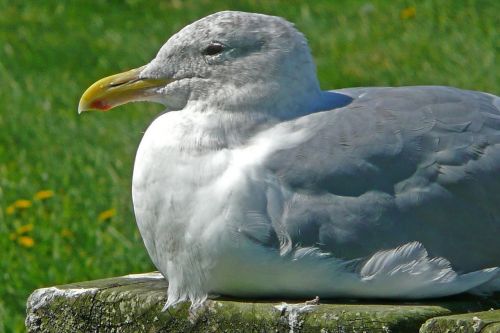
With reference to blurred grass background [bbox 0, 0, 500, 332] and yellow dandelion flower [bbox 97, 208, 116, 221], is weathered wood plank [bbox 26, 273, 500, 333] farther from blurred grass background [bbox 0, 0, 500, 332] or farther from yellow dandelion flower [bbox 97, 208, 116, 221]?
yellow dandelion flower [bbox 97, 208, 116, 221]

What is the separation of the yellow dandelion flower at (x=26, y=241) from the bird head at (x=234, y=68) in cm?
214

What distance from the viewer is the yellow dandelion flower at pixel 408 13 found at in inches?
334

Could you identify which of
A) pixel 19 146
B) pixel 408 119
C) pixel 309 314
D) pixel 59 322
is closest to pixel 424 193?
pixel 408 119

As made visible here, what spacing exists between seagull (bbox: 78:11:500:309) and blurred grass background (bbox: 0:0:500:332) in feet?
5.52

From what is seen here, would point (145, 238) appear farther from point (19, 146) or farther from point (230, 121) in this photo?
point (19, 146)

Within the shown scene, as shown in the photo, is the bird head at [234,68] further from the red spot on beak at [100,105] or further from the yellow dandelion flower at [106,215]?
the yellow dandelion flower at [106,215]

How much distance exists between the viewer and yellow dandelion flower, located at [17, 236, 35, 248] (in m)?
5.29

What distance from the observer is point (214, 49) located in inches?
128

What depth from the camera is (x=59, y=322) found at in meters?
3.35

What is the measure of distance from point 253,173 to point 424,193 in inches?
17.8

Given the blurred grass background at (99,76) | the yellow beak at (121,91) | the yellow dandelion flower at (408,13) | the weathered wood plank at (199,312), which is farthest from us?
the yellow dandelion flower at (408,13)

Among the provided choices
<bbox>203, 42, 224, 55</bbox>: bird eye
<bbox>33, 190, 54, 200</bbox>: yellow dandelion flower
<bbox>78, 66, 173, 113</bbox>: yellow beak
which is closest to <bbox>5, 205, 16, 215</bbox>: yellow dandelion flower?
<bbox>33, 190, 54, 200</bbox>: yellow dandelion flower

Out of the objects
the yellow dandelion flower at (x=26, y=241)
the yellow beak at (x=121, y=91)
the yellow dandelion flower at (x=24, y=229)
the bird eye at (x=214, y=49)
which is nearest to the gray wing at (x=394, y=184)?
the bird eye at (x=214, y=49)

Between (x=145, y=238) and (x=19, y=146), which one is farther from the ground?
(x=145, y=238)
